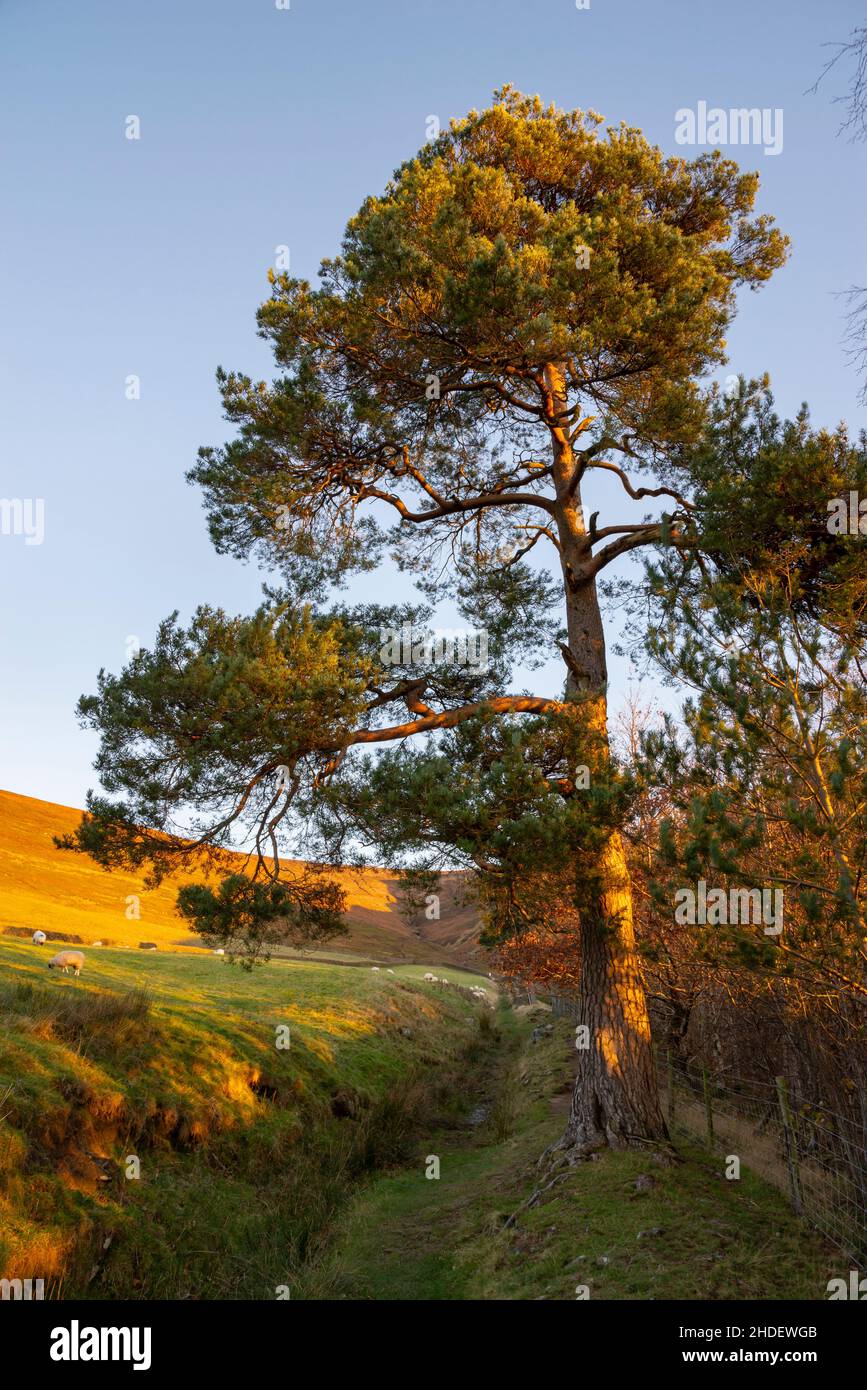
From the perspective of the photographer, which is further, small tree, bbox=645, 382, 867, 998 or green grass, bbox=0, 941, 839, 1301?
green grass, bbox=0, 941, 839, 1301

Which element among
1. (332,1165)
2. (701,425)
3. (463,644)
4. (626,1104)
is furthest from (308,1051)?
(701,425)

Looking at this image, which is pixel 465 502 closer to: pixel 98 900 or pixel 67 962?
pixel 67 962

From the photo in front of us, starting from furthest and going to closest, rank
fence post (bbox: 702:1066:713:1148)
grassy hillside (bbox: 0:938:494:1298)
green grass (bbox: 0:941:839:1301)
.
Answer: fence post (bbox: 702:1066:713:1148) → grassy hillside (bbox: 0:938:494:1298) → green grass (bbox: 0:941:839:1301)

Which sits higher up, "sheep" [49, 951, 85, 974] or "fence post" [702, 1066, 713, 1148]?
"sheep" [49, 951, 85, 974]

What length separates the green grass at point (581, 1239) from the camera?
771cm

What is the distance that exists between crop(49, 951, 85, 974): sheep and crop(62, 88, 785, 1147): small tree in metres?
7.93

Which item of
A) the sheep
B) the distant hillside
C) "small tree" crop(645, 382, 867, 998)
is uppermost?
"small tree" crop(645, 382, 867, 998)

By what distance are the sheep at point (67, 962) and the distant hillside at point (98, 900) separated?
228 centimetres

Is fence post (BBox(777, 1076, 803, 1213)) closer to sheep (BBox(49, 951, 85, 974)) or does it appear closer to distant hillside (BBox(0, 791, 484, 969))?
distant hillside (BBox(0, 791, 484, 969))

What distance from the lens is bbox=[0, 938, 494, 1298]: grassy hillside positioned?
9.02 meters

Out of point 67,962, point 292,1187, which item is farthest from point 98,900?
point 292,1187

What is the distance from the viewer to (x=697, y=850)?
6.76 m
